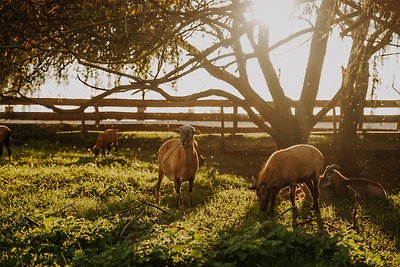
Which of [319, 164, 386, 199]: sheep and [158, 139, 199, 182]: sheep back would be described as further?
[319, 164, 386, 199]: sheep

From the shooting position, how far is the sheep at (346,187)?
9719 millimetres

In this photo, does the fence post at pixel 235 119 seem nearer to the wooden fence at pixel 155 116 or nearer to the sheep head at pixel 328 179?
the wooden fence at pixel 155 116

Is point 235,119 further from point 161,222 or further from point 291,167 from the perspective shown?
point 161,222

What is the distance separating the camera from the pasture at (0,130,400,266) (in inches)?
196

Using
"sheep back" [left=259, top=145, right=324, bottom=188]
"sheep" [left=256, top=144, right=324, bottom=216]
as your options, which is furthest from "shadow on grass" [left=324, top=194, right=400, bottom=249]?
"sheep back" [left=259, top=145, right=324, bottom=188]

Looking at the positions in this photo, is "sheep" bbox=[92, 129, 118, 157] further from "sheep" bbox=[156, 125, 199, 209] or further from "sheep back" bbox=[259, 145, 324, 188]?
"sheep back" bbox=[259, 145, 324, 188]

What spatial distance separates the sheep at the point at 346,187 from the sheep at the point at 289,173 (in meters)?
1.13

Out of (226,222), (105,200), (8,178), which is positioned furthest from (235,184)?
(8,178)

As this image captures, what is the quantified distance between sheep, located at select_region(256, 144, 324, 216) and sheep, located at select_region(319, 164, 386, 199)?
1132 mm

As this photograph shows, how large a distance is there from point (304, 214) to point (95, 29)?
5.01 m

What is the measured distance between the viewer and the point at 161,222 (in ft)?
22.9

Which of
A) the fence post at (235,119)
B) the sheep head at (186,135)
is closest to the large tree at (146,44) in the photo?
the sheep head at (186,135)

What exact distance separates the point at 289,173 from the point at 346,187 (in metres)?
2.25

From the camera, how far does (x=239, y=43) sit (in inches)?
516
